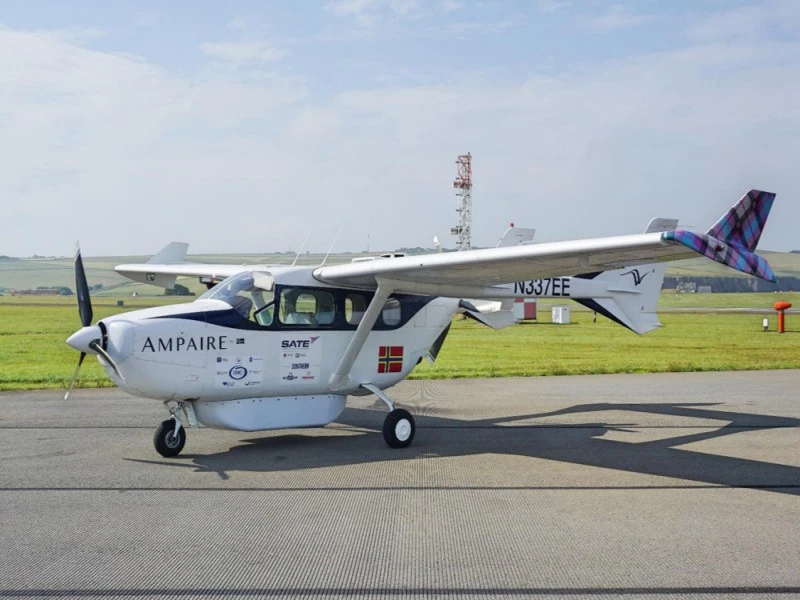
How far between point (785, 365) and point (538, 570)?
58.6 feet

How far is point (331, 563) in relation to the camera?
6.15 metres

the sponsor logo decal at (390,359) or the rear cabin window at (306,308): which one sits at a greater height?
the rear cabin window at (306,308)

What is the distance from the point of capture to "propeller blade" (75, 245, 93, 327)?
10336 millimetres

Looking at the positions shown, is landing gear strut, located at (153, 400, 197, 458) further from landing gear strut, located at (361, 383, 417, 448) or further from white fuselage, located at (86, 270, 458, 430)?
landing gear strut, located at (361, 383, 417, 448)

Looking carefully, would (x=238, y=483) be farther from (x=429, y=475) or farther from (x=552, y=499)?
(x=552, y=499)

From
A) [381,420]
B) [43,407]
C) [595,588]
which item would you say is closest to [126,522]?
[595,588]

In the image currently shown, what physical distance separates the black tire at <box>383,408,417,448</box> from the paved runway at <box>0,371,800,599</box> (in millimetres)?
185

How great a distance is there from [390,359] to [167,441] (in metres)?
3.44

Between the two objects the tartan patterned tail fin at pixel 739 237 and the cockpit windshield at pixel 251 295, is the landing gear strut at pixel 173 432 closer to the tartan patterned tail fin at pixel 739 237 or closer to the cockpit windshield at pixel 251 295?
the cockpit windshield at pixel 251 295

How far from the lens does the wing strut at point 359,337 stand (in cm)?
1105

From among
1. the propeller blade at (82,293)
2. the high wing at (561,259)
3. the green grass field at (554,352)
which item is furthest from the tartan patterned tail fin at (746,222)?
the green grass field at (554,352)

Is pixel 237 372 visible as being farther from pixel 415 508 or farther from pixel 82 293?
pixel 415 508

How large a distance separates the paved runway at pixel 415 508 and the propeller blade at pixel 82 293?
171 cm

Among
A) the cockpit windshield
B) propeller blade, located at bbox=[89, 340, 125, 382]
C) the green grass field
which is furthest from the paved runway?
the green grass field
